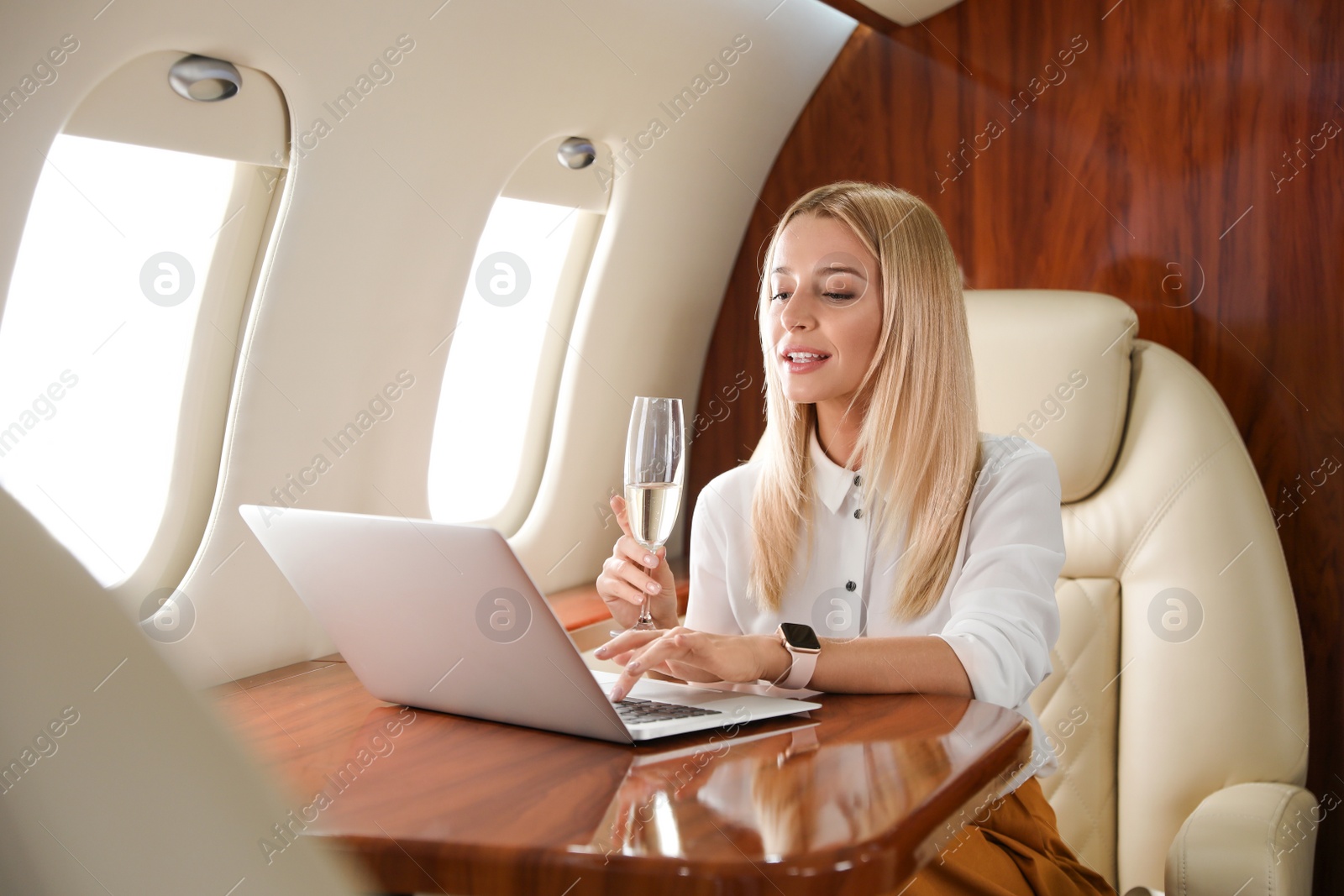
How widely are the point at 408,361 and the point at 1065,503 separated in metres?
1.43

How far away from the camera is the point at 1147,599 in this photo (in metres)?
2.13

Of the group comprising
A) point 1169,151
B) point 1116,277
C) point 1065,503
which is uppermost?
point 1169,151

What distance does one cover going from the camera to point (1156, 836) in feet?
6.69

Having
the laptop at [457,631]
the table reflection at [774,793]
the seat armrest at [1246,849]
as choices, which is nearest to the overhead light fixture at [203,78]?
the laptop at [457,631]

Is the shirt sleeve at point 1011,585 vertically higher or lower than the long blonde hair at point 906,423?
lower

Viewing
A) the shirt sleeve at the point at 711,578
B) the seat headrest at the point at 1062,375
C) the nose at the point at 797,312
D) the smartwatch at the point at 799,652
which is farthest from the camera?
the seat headrest at the point at 1062,375

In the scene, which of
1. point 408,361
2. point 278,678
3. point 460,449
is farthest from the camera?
point 460,449

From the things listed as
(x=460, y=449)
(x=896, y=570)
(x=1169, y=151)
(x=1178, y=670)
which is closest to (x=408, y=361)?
(x=460, y=449)

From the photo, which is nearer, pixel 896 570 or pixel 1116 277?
pixel 896 570

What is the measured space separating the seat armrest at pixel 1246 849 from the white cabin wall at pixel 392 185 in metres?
1.69

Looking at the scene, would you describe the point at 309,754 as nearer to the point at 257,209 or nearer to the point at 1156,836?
the point at 257,209

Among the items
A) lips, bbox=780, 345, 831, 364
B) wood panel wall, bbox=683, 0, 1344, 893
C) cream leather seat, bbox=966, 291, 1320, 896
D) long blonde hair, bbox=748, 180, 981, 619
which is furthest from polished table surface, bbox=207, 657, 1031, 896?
wood panel wall, bbox=683, 0, 1344, 893

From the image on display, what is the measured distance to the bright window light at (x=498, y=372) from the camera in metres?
3.00

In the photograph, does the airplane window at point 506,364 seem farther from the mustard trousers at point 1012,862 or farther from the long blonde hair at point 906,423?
the mustard trousers at point 1012,862
